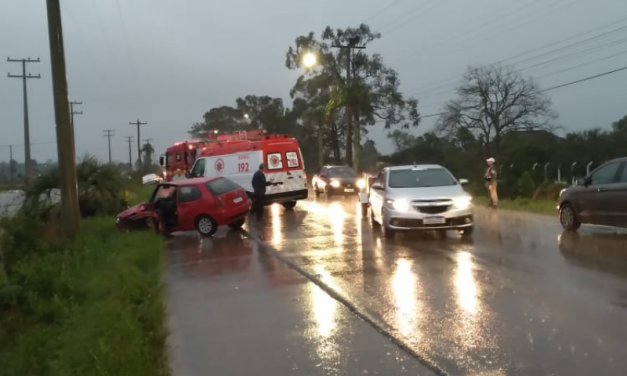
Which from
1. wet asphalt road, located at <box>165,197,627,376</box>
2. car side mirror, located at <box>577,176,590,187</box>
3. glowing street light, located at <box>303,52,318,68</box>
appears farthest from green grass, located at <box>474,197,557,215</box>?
glowing street light, located at <box>303,52,318,68</box>

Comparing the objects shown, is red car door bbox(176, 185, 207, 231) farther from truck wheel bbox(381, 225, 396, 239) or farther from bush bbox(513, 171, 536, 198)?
bush bbox(513, 171, 536, 198)

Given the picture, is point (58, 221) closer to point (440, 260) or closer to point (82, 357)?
point (440, 260)

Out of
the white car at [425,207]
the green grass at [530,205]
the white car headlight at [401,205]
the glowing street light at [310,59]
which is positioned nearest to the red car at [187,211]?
the white car at [425,207]

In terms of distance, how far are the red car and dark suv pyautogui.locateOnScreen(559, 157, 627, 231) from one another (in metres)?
8.14

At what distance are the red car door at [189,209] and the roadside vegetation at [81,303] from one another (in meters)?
1.28

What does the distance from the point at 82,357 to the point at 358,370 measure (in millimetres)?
2337

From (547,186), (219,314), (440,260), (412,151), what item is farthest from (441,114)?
(219,314)

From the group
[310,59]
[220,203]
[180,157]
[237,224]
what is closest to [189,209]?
[220,203]

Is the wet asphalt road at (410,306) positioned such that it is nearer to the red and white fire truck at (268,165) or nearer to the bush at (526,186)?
the red and white fire truck at (268,165)

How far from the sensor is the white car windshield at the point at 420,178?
14.9 metres

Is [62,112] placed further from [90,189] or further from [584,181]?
[584,181]

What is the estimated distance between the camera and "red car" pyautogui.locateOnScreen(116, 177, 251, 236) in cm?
1709

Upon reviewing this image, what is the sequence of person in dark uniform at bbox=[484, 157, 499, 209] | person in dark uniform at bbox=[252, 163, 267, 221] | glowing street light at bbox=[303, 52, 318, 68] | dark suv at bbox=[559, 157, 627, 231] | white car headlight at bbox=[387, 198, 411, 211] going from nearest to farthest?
1. dark suv at bbox=[559, 157, 627, 231]
2. white car headlight at bbox=[387, 198, 411, 211]
3. person in dark uniform at bbox=[252, 163, 267, 221]
4. person in dark uniform at bbox=[484, 157, 499, 209]
5. glowing street light at bbox=[303, 52, 318, 68]

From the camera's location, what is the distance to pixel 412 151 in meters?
62.5
